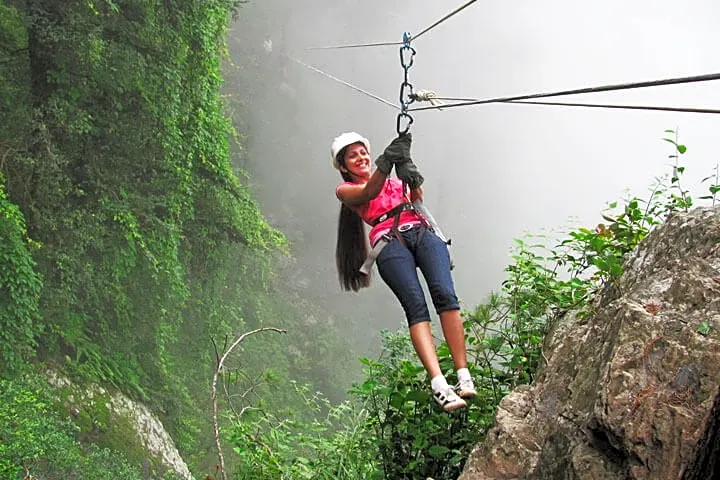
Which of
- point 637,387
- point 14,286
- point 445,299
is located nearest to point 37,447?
point 14,286

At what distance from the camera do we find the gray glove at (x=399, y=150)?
252cm

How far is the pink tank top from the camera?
2729mm

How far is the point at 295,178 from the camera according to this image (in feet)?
109

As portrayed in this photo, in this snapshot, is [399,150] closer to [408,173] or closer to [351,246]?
[408,173]

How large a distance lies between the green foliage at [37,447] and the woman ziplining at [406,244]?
281 centimetres

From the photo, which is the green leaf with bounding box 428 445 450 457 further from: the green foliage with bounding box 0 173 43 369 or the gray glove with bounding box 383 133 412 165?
the green foliage with bounding box 0 173 43 369

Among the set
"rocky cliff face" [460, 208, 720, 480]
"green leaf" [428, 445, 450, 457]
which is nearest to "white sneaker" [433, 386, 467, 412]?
"rocky cliff face" [460, 208, 720, 480]

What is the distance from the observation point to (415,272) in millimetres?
2676

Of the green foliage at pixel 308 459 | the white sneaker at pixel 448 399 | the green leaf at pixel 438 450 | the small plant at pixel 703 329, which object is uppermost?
the small plant at pixel 703 329

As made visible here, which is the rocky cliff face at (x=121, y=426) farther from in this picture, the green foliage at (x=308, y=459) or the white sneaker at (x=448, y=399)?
the white sneaker at (x=448, y=399)

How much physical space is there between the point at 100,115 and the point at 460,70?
5163 centimetres

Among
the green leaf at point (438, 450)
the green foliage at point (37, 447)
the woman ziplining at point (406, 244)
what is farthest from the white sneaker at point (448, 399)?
the green foliage at point (37, 447)

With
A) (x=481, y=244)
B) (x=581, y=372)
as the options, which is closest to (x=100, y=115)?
(x=581, y=372)

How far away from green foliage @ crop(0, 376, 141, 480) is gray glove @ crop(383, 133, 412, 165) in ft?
10.2
